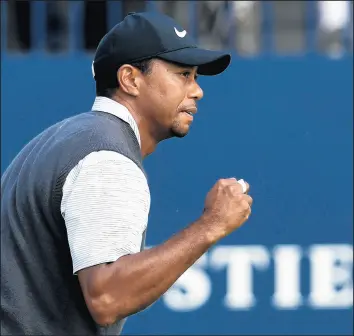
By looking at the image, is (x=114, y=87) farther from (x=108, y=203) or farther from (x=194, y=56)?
(x=108, y=203)

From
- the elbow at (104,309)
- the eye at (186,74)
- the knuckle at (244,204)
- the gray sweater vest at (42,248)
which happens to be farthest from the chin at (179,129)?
the elbow at (104,309)

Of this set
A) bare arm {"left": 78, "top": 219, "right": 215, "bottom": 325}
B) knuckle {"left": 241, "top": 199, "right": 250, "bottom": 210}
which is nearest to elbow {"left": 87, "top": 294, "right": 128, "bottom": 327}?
bare arm {"left": 78, "top": 219, "right": 215, "bottom": 325}

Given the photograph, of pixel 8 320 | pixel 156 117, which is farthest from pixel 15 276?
pixel 156 117

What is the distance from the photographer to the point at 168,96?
269cm

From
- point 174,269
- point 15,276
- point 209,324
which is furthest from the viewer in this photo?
point 209,324

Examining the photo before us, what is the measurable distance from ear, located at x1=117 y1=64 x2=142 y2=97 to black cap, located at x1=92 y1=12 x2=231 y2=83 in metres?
0.01

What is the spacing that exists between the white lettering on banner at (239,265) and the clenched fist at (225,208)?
3.15 metres

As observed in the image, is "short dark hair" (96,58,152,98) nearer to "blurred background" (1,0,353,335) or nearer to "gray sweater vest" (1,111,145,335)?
"gray sweater vest" (1,111,145,335)

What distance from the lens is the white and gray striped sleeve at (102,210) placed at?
222 cm

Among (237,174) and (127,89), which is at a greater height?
(127,89)

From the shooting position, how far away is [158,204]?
18.3ft

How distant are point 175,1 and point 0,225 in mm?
3582

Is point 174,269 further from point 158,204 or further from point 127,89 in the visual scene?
point 158,204

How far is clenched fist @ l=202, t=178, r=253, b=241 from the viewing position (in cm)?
233
